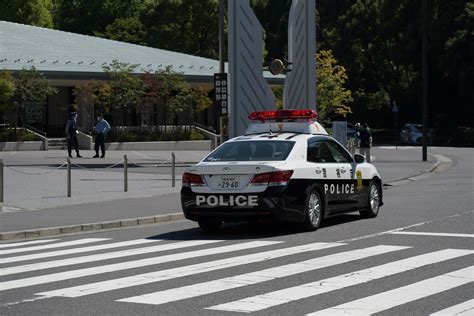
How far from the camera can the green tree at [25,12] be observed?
7312cm

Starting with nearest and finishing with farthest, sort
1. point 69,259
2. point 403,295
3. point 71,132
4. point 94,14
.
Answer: point 403,295 < point 69,259 < point 71,132 < point 94,14

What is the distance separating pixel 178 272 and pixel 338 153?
21.0ft

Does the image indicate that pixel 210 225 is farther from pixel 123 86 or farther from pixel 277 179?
pixel 123 86

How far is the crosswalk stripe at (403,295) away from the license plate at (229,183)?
4.58 meters

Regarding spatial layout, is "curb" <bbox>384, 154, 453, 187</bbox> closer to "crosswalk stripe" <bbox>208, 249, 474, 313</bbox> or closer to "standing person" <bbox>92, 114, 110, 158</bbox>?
"standing person" <bbox>92, 114, 110, 158</bbox>

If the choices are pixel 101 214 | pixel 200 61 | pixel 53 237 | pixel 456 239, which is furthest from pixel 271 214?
pixel 200 61

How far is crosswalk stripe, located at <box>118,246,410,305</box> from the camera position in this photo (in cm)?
952

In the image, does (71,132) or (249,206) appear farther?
(71,132)

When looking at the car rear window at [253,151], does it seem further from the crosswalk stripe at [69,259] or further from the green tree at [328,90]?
the green tree at [328,90]

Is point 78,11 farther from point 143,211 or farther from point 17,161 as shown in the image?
point 143,211

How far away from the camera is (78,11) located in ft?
260

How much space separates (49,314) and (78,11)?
72.8 m

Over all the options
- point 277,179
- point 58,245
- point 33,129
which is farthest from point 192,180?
point 33,129

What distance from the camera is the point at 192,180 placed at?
15.2 metres
